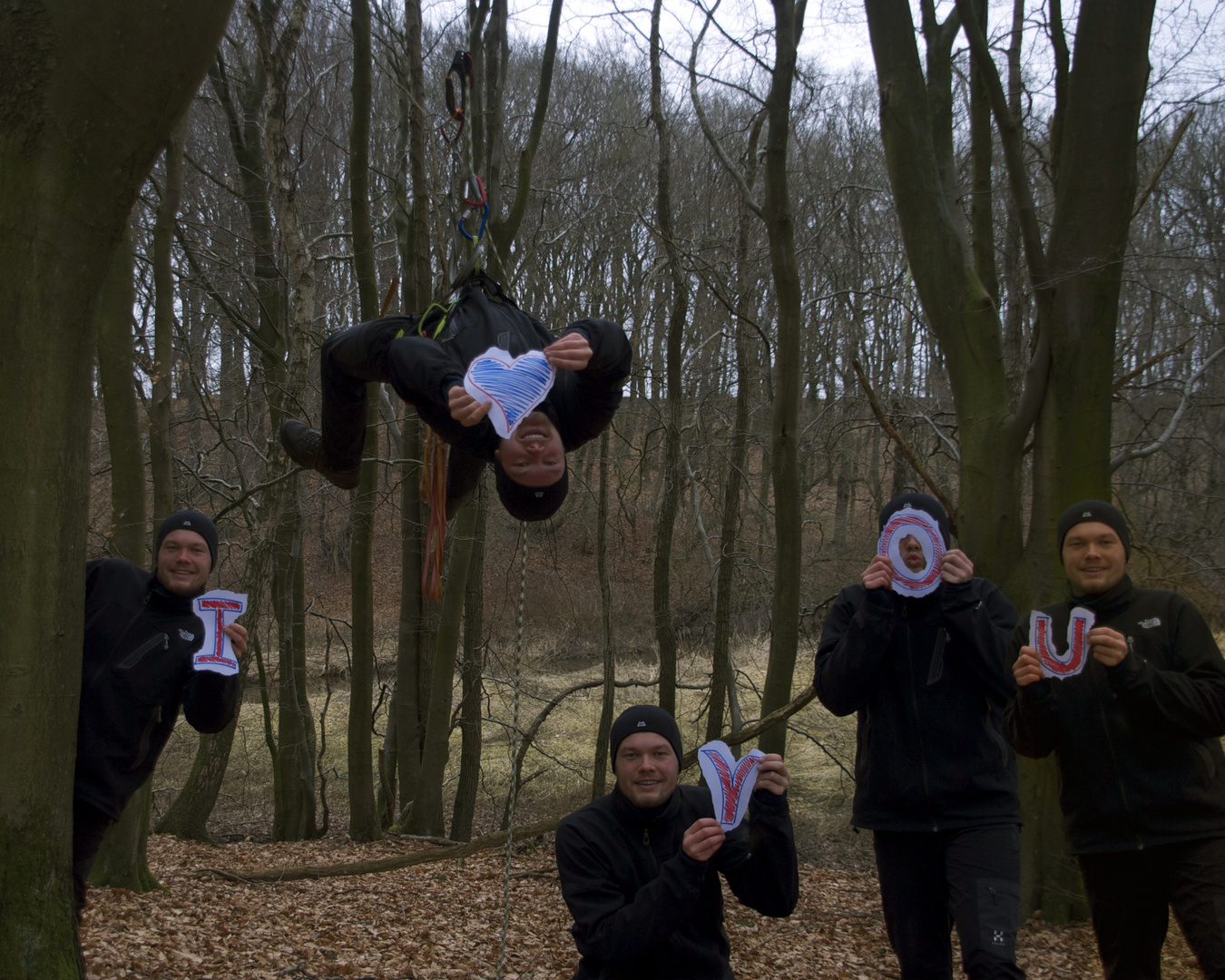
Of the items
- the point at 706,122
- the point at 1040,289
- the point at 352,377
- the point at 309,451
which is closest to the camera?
the point at 352,377

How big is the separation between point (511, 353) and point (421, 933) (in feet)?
13.4

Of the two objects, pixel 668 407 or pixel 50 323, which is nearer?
pixel 50 323

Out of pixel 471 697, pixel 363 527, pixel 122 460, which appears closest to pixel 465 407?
pixel 122 460

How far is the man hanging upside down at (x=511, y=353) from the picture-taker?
3162 millimetres

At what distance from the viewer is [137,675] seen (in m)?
2.78

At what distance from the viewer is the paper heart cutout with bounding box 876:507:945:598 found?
2.68 m

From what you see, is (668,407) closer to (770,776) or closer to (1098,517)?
(1098,517)

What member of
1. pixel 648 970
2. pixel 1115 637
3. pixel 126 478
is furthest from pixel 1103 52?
pixel 126 478

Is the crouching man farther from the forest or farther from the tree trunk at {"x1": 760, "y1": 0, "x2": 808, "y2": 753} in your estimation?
the tree trunk at {"x1": 760, "y1": 0, "x2": 808, "y2": 753}

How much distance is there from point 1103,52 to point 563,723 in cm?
1071

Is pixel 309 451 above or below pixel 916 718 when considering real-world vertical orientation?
above

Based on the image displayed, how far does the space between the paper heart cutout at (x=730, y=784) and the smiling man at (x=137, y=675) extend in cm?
150

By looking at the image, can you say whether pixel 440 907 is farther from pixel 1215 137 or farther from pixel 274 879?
pixel 1215 137

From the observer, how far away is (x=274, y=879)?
6.89 m
